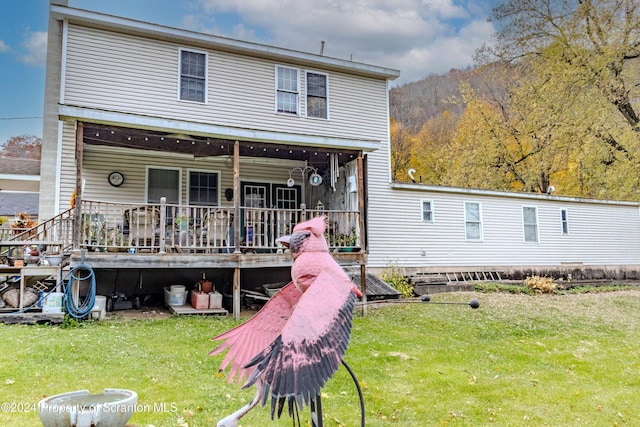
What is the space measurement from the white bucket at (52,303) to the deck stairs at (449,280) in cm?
923

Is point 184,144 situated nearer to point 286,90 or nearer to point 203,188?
point 203,188

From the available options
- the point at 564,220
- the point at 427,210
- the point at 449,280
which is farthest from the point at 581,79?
the point at 449,280

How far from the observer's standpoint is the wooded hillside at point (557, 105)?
17.8 m

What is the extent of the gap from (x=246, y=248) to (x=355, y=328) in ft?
9.52

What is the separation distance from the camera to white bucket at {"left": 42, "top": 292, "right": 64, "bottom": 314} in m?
7.40

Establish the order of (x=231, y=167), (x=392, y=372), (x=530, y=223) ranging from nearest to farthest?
(x=392, y=372) → (x=231, y=167) → (x=530, y=223)

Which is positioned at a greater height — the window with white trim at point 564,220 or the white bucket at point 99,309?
the window with white trim at point 564,220

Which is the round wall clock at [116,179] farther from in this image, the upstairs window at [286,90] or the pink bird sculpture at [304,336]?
the pink bird sculpture at [304,336]

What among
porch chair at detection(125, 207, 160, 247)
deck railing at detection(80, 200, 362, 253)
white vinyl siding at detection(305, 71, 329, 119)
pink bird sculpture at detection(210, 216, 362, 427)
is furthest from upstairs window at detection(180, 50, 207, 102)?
pink bird sculpture at detection(210, 216, 362, 427)

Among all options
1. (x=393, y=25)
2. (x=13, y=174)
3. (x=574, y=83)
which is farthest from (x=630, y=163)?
(x=393, y=25)

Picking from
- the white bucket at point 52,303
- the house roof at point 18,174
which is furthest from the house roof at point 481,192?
the house roof at point 18,174

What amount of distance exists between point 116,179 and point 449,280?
34.6 ft

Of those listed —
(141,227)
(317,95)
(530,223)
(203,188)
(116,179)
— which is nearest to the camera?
(141,227)

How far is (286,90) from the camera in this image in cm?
1259
